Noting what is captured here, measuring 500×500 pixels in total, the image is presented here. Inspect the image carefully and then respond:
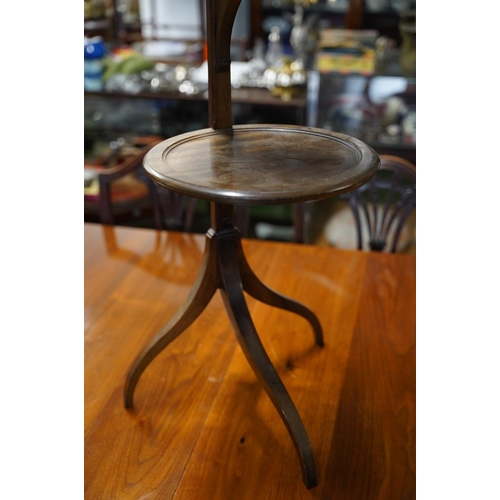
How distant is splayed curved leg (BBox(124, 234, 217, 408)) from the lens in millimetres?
1097

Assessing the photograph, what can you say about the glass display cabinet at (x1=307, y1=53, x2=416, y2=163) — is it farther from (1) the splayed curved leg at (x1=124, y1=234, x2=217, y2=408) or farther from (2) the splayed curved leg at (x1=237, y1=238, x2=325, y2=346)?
(1) the splayed curved leg at (x1=124, y1=234, x2=217, y2=408)

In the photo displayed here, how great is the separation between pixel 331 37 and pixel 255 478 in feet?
8.56

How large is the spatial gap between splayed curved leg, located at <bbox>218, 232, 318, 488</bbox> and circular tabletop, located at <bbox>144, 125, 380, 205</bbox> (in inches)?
6.9

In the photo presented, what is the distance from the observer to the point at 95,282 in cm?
154

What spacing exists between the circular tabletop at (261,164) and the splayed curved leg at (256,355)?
0.18 metres

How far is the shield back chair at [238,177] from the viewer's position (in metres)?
0.82

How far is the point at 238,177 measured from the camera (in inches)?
33.9

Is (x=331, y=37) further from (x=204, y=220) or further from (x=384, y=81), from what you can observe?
(x=204, y=220)

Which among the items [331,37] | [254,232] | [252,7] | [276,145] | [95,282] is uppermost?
[252,7]

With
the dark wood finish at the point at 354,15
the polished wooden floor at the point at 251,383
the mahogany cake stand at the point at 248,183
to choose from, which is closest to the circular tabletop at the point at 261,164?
the mahogany cake stand at the point at 248,183

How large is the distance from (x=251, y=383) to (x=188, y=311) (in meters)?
0.21
